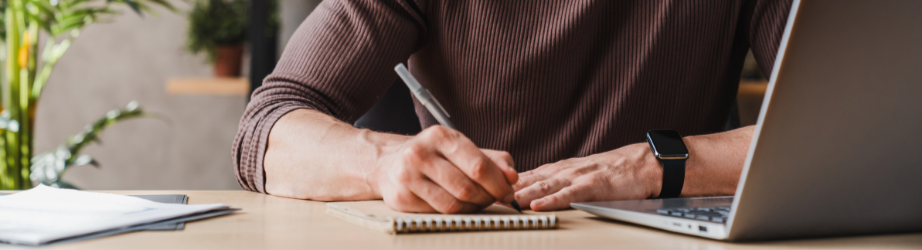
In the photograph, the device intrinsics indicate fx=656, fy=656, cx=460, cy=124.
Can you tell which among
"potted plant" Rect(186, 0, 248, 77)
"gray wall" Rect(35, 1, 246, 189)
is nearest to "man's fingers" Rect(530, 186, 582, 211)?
"potted plant" Rect(186, 0, 248, 77)

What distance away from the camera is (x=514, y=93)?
991 millimetres

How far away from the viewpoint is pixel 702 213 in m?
0.48

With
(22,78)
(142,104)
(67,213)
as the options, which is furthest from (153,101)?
(67,213)

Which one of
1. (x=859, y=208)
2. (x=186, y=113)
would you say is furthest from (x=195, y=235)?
(x=186, y=113)

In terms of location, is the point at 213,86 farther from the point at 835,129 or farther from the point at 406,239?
the point at 835,129

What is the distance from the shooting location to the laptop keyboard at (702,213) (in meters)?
0.45

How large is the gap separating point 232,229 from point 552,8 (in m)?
0.64

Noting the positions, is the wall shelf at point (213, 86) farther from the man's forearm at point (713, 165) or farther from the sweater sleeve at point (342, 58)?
the man's forearm at point (713, 165)

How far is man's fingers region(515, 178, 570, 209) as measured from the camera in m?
0.60

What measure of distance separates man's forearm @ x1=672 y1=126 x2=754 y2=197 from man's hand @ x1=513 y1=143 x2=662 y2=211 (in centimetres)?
5

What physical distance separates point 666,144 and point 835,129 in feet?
1.17

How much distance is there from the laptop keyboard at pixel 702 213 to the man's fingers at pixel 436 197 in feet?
0.51

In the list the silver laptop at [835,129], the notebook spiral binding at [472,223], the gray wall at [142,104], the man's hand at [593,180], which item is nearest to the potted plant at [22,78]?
the gray wall at [142,104]

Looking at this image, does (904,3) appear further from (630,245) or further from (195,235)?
(195,235)
